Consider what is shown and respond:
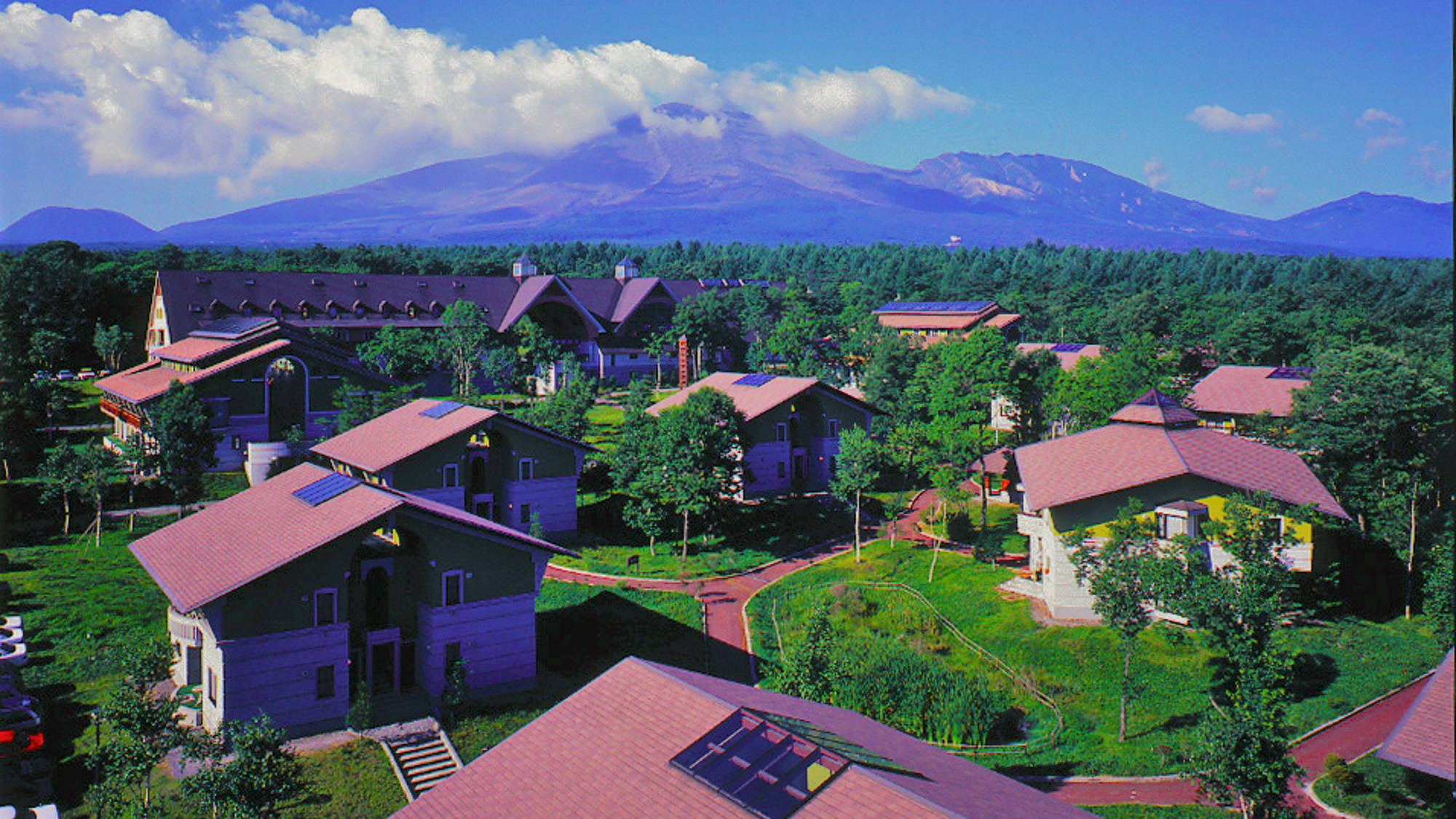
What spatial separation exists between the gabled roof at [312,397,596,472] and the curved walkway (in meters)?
5.81

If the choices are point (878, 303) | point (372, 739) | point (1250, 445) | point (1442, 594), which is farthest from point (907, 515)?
point (878, 303)

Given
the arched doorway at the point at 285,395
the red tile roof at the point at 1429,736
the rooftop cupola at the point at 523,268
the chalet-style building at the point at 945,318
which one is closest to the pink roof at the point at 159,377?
the arched doorway at the point at 285,395

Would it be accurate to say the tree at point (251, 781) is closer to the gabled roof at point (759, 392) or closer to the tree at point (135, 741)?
the tree at point (135, 741)

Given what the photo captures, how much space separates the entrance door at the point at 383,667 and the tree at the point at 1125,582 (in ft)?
55.2

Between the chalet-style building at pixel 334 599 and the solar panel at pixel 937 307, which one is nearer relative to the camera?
the chalet-style building at pixel 334 599

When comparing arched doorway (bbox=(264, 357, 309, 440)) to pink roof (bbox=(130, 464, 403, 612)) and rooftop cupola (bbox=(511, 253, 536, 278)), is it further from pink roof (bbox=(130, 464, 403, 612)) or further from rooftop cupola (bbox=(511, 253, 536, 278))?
Result: rooftop cupola (bbox=(511, 253, 536, 278))

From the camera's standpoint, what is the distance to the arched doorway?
145 feet

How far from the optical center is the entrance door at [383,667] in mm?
22625

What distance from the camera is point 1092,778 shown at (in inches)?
771

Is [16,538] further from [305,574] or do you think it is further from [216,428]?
[305,574]

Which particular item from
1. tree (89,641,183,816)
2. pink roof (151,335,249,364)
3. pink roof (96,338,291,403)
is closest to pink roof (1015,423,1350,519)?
tree (89,641,183,816)

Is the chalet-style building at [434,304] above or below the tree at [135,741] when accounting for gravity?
above

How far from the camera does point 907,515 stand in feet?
137

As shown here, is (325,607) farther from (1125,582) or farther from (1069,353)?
(1069,353)
